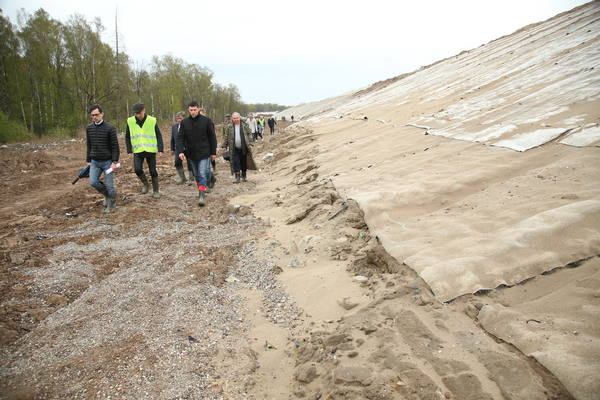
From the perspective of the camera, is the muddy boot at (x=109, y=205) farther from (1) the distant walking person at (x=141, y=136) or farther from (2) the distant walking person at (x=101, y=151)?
(1) the distant walking person at (x=141, y=136)

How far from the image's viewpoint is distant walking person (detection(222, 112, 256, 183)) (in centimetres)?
823

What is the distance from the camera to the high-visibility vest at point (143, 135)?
6.43m

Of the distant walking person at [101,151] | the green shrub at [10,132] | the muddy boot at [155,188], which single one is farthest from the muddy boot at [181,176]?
the green shrub at [10,132]

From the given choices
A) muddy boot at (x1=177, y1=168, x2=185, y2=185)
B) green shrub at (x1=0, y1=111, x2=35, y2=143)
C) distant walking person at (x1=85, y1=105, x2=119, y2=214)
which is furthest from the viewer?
green shrub at (x1=0, y1=111, x2=35, y2=143)

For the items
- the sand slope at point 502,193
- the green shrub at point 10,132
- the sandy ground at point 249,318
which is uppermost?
the green shrub at point 10,132

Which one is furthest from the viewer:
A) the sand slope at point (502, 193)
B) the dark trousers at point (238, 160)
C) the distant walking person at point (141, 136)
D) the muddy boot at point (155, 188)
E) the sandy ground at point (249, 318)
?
the dark trousers at point (238, 160)

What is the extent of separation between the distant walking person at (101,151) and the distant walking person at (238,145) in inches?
111

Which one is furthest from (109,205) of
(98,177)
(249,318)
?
(249,318)

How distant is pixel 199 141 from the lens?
6633 millimetres

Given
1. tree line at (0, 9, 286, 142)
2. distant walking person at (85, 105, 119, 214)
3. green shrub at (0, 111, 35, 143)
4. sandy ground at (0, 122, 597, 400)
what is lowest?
sandy ground at (0, 122, 597, 400)

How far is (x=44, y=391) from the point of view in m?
2.16

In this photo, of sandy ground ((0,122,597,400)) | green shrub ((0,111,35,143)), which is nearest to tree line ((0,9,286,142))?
green shrub ((0,111,35,143))

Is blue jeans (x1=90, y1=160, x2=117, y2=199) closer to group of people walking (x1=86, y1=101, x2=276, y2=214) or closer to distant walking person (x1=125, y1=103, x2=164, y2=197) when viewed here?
group of people walking (x1=86, y1=101, x2=276, y2=214)

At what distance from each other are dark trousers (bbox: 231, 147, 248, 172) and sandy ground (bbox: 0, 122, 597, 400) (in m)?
3.42
